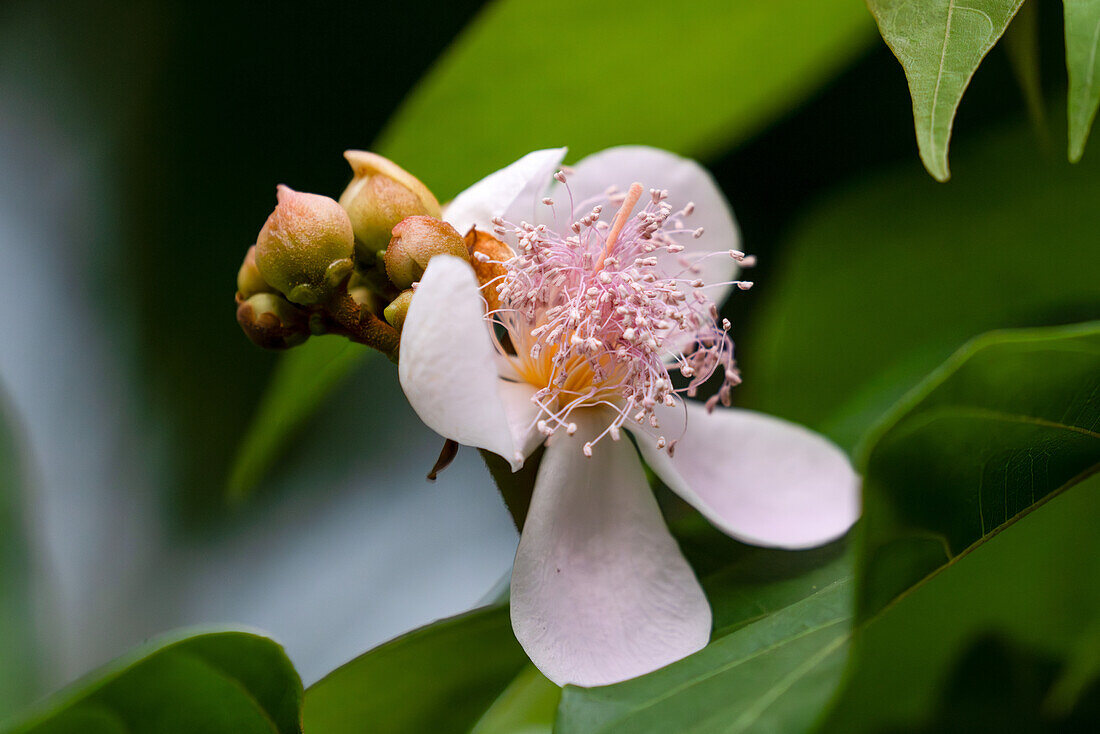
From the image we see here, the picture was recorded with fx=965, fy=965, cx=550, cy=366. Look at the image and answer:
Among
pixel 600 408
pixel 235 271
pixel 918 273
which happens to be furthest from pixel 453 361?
pixel 235 271

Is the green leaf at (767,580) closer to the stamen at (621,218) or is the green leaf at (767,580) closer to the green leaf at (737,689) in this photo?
the green leaf at (737,689)

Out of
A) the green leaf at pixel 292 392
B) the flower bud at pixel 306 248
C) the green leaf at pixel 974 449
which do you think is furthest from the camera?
the green leaf at pixel 292 392

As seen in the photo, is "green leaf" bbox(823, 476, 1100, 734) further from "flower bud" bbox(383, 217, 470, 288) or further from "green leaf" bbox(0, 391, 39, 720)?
"green leaf" bbox(0, 391, 39, 720)

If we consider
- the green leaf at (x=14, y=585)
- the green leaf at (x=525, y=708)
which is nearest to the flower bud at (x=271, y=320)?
the green leaf at (x=525, y=708)

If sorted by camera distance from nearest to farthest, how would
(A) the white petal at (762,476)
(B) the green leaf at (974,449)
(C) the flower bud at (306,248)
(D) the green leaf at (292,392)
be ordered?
1. (B) the green leaf at (974,449)
2. (C) the flower bud at (306,248)
3. (A) the white petal at (762,476)
4. (D) the green leaf at (292,392)

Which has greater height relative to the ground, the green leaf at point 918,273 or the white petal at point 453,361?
the white petal at point 453,361

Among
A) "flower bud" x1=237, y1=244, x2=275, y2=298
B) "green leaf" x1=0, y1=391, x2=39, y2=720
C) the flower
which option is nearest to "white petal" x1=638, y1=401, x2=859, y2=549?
the flower
